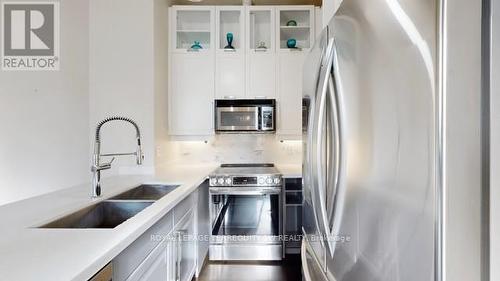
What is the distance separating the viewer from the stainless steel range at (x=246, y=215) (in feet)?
9.63

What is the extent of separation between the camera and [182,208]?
1994 millimetres

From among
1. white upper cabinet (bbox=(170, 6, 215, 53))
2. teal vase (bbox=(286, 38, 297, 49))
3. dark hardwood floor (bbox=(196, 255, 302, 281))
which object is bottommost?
dark hardwood floor (bbox=(196, 255, 302, 281))

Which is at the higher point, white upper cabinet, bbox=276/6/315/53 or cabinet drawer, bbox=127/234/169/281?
white upper cabinet, bbox=276/6/315/53

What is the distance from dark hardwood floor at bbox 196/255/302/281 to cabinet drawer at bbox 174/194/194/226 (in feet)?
2.78

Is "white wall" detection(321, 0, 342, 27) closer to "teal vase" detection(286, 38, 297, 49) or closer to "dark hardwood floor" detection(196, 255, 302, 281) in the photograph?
"teal vase" detection(286, 38, 297, 49)

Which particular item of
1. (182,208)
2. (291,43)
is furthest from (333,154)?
(291,43)

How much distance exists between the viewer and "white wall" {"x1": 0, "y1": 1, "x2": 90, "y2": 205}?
3166 millimetres

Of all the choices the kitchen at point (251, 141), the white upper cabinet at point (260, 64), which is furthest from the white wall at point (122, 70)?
the white upper cabinet at point (260, 64)

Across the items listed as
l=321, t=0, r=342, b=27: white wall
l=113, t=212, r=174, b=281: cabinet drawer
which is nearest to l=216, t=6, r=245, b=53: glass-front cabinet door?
l=321, t=0, r=342, b=27: white wall

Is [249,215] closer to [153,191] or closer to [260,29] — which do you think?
[153,191]

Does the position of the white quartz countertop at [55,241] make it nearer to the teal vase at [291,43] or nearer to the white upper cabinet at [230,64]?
the white upper cabinet at [230,64]

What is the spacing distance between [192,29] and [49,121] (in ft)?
5.97

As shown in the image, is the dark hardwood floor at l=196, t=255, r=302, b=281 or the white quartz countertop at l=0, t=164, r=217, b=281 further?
the dark hardwood floor at l=196, t=255, r=302, b=281

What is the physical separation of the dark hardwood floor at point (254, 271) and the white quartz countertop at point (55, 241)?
4.60ft
